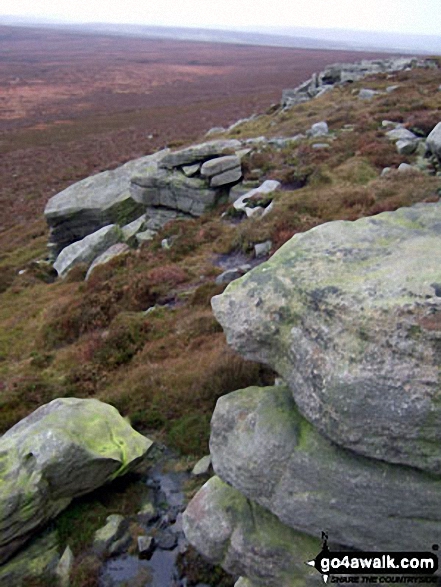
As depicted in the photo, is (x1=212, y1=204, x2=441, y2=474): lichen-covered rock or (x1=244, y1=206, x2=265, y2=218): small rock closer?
(x1=212, y1=204, x2=441, y2=474): lichen-covered rock

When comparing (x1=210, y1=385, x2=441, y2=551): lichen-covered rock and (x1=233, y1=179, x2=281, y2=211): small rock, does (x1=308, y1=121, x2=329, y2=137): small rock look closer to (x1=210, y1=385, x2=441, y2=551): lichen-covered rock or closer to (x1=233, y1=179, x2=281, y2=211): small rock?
(x1=233, y1=179, x2=281, y2=211): small rock

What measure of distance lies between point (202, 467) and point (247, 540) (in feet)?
12.0

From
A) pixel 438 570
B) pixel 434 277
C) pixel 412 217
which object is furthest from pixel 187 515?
pixel 412 217

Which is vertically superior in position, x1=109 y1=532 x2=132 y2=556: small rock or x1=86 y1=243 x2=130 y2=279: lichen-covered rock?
x1=109 y1=532 x2=132 y2=556: small rock

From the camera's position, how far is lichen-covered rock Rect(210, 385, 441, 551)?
244 inches

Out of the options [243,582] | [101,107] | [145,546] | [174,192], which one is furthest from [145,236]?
[101,107]

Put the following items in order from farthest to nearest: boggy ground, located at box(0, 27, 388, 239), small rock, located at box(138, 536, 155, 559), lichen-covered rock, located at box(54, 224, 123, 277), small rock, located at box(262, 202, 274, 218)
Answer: boggy ground, located at box(0, 27, 388, 239) < lichen-covered rock, located at box(54, 224, 123, 277) < small rock, located at box(262, 202, 274, 218) < small rock, located at box(138, 536, 155, 559)

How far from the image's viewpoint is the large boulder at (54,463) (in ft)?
29.9

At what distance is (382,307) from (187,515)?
508 centimetres

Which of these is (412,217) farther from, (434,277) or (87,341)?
(87,341)

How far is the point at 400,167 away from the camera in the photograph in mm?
22562

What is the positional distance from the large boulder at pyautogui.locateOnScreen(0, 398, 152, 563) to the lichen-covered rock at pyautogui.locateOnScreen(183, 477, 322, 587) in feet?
8.68

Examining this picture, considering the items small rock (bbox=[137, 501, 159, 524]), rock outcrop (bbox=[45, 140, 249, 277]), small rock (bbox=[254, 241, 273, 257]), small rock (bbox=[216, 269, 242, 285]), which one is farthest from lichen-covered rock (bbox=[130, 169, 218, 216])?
small rock (bbox=[137, 501, 159, 524])

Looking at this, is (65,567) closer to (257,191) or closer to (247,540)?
(247,540)
